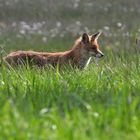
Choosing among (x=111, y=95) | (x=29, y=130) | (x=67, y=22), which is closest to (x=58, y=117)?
(x=29, y=130)

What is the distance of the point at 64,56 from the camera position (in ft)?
43.1

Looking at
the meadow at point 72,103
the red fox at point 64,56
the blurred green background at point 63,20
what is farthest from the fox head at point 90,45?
the blurred green background at point 63,20

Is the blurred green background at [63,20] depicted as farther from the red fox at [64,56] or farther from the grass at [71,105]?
the grass at [71,105]

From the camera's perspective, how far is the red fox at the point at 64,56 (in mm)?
12304

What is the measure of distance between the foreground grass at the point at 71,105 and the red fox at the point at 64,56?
4440 mm

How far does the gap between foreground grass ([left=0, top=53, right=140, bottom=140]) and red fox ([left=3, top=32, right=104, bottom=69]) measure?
14.6 ft

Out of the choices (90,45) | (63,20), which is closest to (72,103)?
(90,45)

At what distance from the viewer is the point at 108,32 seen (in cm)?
2434

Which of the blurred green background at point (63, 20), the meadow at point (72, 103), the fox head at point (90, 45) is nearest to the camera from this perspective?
the meadow at point (72, 103)

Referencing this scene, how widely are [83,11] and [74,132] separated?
23.7 meters

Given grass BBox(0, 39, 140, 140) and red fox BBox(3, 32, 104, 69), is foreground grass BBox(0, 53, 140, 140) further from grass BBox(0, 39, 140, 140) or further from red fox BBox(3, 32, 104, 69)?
red fox BBox(3, 32, 104, 69)

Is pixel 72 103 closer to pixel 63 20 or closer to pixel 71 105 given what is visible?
pixel 71 105

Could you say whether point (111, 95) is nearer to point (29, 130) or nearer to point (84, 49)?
point (29, 130)

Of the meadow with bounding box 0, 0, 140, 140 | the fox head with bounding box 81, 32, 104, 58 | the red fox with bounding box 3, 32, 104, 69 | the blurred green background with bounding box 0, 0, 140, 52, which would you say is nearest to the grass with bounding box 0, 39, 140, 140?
the meadow with bounding box 0, 0, 140, 140
